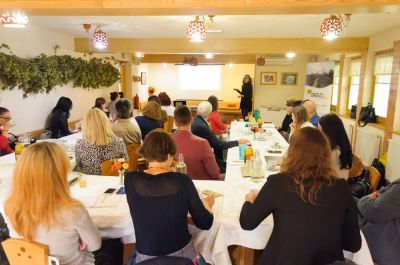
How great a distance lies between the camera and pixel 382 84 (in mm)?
5379

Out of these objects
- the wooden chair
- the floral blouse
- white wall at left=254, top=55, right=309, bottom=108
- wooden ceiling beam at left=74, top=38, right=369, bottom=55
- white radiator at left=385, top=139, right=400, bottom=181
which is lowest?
white radiator at left=385, top=139, right=400, bottom=181

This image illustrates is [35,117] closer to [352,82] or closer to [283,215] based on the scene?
[283,215]

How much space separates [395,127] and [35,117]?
5443 mm

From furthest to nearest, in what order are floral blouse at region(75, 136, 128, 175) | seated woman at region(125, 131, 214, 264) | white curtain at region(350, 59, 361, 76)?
1. white curtain at region(350, 59, 361, 76)
2. floral blouse at region(75, 136, 128, 175)
3. seated woman at region(125, 131, 214, 264)

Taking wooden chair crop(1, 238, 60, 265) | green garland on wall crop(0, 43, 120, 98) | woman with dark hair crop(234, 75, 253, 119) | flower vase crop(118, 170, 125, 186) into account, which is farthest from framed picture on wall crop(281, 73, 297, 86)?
wooden chair crop(1, 238, 60, 265)

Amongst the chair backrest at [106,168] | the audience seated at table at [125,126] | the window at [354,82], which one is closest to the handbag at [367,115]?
the window at [354,82]

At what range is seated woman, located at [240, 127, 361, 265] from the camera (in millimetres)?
1373

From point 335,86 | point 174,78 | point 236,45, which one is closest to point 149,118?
point 236,45

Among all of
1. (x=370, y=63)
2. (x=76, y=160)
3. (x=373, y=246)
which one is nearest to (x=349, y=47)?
(x=370, y=63)

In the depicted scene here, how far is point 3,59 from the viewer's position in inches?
147

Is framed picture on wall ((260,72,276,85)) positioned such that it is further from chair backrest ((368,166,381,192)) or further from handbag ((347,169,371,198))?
chair backrest ((368,166,381,192))

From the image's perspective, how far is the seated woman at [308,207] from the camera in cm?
137

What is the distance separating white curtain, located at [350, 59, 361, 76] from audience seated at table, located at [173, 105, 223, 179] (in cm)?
480

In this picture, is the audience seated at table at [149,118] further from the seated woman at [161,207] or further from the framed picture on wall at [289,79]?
the framed picture on wall at [289,79]
